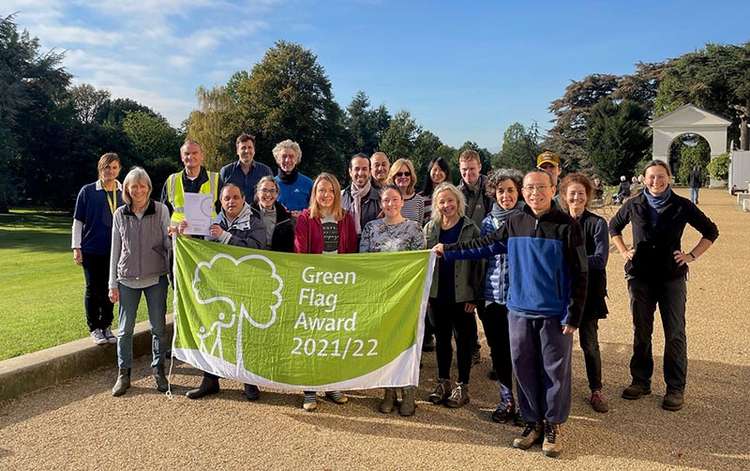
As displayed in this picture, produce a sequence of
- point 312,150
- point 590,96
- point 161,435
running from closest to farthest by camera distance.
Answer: point 161,435, point 312,150, point 590,96

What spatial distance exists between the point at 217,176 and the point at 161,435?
2935 millimetres

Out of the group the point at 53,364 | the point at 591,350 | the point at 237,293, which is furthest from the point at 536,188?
the point at 53,364

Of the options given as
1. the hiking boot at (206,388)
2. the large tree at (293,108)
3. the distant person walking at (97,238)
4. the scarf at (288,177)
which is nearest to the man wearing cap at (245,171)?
the scarf at (288,177)

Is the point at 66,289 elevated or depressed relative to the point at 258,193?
depressed

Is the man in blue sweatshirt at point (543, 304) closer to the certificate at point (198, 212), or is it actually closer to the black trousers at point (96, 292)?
the certificate at point (198, 212)

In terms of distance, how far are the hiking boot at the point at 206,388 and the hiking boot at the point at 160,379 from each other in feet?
0.97

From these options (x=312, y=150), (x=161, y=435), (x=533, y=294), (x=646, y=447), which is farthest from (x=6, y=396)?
(x=312, y=150)

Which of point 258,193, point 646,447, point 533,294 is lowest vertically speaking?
point 646,447

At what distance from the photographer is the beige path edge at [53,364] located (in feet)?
17.0

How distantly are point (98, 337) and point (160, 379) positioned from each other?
116cm

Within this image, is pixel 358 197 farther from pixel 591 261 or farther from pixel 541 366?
pixel 541 366

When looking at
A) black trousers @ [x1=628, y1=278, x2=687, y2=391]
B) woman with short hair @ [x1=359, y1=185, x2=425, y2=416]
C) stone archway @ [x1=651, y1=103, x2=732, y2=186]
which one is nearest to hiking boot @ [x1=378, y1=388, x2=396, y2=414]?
woman with short hair @ [x1=359, y1=185, x2=425, y2=416]

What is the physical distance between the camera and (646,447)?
14.4ft

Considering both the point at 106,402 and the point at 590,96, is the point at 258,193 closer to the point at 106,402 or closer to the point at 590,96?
the point at 106,402
